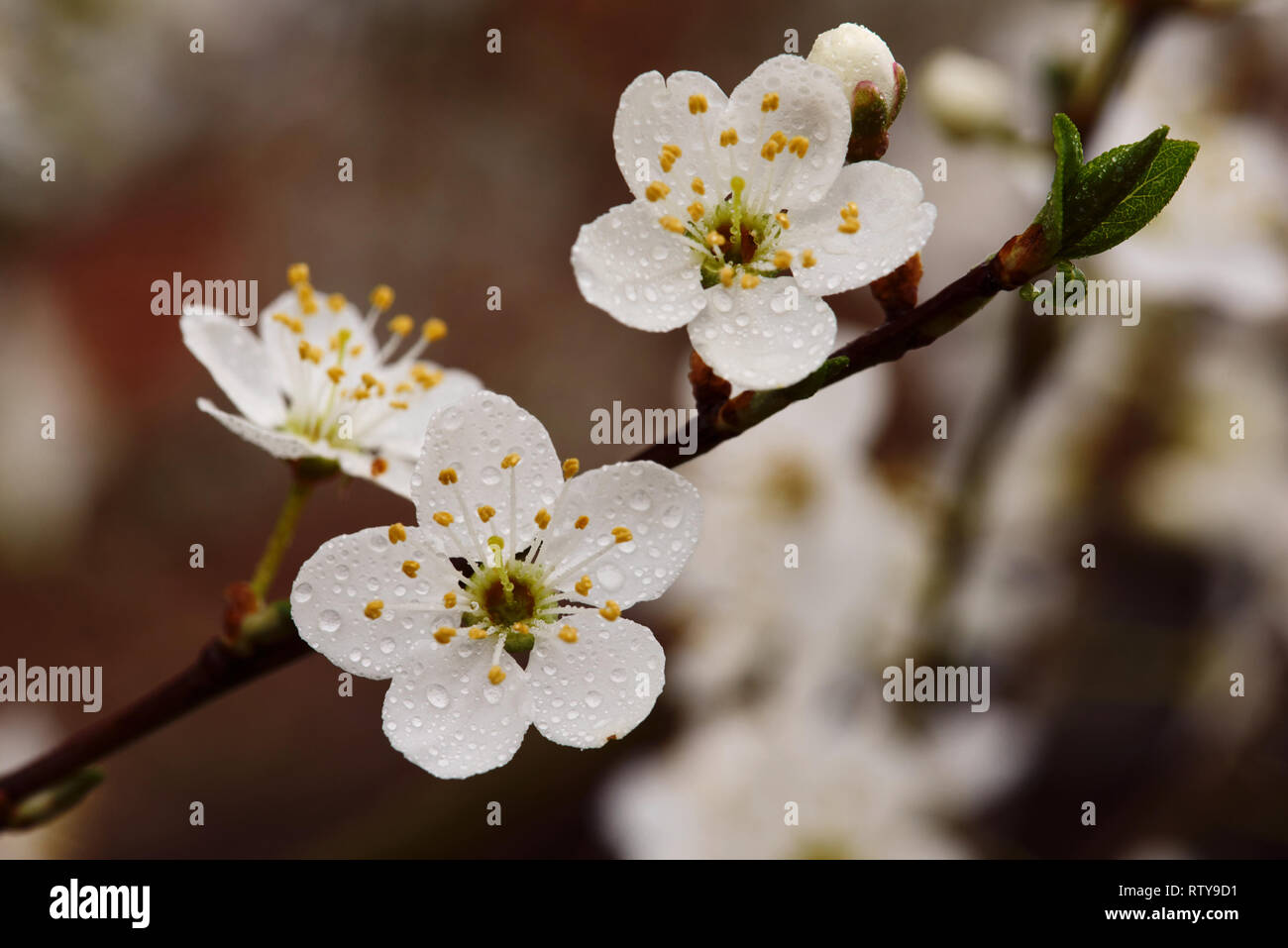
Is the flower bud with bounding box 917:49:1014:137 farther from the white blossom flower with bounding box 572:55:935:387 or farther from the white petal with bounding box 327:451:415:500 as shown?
the white petal with bounding box 327:451:415:500

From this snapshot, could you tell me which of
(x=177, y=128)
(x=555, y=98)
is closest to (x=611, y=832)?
(x=177, y=128)

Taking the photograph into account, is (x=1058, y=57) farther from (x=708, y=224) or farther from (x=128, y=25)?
(x=128, y=25)

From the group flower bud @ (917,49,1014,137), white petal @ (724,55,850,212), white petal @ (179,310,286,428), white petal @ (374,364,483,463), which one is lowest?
white petal @ (374,364,483,463)

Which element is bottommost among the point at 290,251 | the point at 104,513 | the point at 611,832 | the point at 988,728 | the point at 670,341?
the point at 611,832

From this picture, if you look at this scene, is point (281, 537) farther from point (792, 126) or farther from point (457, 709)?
point (792, 126)

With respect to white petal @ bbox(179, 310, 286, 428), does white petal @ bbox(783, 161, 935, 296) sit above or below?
above

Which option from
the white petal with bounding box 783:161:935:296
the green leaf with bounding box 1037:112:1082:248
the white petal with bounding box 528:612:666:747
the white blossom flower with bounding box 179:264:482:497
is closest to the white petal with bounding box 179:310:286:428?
the white blossom flower with bounding box 179:264:482:497

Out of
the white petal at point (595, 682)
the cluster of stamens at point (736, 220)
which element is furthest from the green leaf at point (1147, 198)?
the white petal at point (595, 682)

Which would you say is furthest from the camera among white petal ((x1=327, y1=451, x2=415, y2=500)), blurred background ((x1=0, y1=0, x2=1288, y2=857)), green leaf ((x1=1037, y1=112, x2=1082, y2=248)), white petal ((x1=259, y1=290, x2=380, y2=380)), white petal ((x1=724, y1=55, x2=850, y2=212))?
blurred background ((x1=0, y1=0, x2=1288, y2=857))

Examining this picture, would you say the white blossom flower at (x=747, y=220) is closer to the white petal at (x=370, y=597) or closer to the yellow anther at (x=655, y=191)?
the yellow anther at (x=655, y=191)
